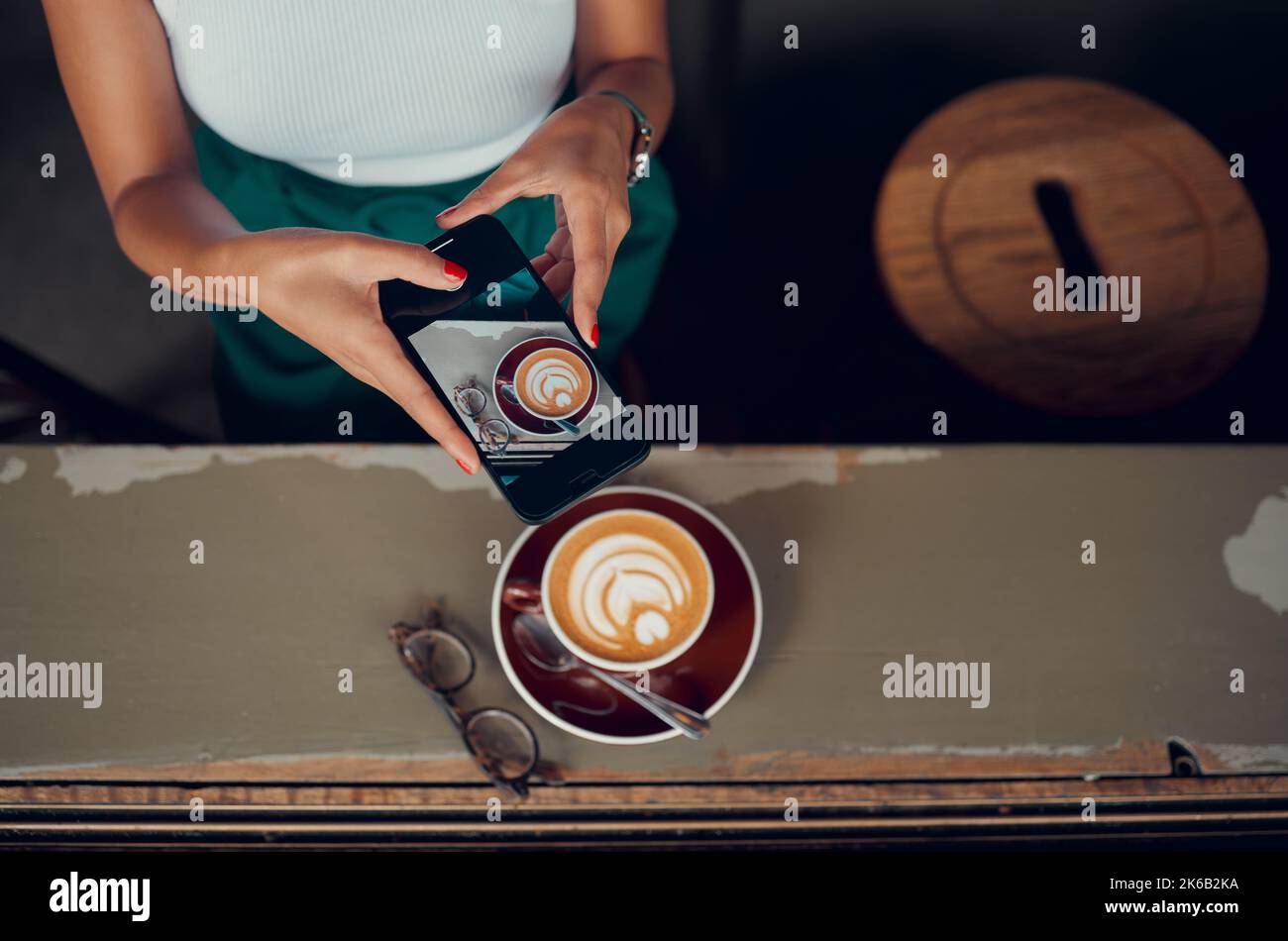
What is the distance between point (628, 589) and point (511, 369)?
10.9 inches

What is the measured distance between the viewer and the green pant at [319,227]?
1.13 metres

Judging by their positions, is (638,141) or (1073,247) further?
(1073,247)

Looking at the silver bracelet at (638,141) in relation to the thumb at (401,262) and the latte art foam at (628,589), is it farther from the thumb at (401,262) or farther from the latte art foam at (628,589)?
the latte art foam at (628,589)

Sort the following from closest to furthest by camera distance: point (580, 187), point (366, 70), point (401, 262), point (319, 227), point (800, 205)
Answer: point (401, 262), point (580, 187), point (366, 70), point (319, 227), point (800, 205)

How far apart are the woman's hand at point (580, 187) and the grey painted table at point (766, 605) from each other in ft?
0.76

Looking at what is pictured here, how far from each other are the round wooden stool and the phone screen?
652 mm

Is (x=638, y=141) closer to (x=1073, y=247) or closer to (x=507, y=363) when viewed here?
(x=507, y=363)

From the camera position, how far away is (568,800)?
897mm

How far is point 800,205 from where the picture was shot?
74.5 inches

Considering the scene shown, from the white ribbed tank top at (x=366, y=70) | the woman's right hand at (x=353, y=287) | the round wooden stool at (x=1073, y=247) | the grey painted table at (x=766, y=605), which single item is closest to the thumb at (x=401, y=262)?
the woman's right hand at (x=353, y=287)

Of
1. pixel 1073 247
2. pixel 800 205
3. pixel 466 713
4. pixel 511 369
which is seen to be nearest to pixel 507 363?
pixel 511 369

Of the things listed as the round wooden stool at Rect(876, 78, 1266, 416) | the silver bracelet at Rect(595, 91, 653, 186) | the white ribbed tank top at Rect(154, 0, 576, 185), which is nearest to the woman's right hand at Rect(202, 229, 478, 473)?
the white ribbed tank top at Rect(154, 0, 576, 185)

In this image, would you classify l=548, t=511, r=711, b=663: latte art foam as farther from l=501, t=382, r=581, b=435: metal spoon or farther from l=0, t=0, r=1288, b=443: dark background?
l=0, t=0, r=1288, b=443: dark background

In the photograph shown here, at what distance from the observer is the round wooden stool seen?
1197 mm
